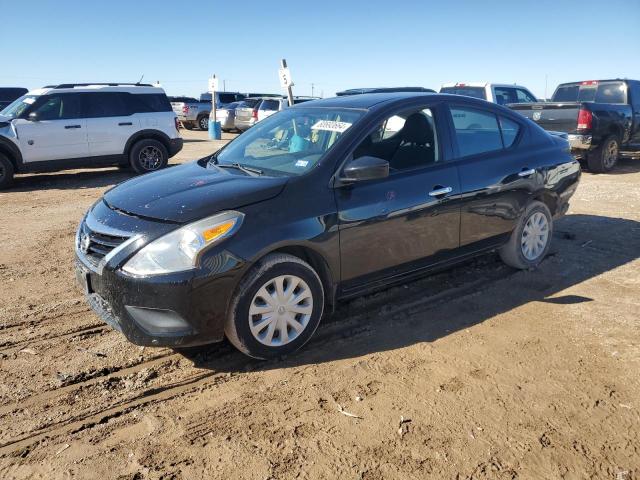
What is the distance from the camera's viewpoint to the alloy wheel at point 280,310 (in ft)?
11.3

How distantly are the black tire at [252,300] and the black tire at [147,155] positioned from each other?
29.6 feet

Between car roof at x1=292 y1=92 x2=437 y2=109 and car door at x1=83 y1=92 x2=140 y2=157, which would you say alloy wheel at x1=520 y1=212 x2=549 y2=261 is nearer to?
car roof at x1=292 y1=92 x2=437 y2=109

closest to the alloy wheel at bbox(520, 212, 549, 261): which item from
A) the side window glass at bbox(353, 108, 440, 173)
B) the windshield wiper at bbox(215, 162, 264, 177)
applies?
the side window glass at bbox(353, 108, 440, 173)

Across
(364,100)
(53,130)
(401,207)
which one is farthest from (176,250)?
(53,130)

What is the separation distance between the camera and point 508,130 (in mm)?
5047

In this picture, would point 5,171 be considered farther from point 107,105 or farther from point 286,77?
point 286,77

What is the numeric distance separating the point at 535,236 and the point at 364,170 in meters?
2.51

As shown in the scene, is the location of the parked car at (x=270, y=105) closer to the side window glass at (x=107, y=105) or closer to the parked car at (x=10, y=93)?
Answer: the side window glass at (x=107, y=105)

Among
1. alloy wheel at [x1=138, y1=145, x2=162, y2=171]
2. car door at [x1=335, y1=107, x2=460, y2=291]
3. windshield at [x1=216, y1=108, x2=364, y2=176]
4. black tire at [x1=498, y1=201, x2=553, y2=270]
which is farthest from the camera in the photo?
alloy wheel at [x1=138, y1=145, x2=162, y2=171]

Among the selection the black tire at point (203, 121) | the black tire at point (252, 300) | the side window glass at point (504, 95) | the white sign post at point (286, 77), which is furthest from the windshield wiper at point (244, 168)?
the black tire at point (203, 121)

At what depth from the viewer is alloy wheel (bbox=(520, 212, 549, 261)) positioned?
206 inches

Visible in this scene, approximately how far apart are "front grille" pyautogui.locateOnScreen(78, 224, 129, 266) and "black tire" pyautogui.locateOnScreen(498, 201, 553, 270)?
11.7ft

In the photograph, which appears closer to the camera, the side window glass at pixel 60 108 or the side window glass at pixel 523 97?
the side window glass at pixel 60 108

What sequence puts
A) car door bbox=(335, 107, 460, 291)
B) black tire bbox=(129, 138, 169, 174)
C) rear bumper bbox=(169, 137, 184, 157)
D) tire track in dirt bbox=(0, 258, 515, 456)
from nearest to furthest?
tire track in dirt bbox=(0, 258, 515, 456), car door bbox=(335, 107, 460, 291), black tire bbox=(129, 138, 169, 174), rear bumper bbox=(169, 137, 184, 157)
